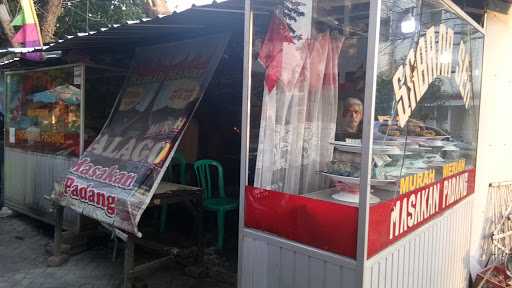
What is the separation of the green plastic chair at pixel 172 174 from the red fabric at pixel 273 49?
3.14 meters

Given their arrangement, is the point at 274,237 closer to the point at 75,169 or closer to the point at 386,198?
the point at 386,198

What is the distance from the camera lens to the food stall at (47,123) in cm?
528

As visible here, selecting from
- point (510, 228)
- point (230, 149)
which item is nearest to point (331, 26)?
point (230, 149)

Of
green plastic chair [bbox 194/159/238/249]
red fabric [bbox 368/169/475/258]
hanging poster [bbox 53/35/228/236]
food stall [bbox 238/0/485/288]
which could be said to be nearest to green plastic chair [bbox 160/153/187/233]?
green plastic chair [bbox 194/159/238/249]

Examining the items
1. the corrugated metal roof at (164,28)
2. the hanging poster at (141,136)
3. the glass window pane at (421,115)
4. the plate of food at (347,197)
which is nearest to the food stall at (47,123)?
the corrugated metal roof at (164,28)

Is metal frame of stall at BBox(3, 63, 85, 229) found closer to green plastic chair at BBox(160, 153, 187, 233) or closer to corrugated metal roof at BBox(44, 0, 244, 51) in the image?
corrugated metal roof at BBox(44, 0, 244, 51)

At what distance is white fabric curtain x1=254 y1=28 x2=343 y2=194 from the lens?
2.79m

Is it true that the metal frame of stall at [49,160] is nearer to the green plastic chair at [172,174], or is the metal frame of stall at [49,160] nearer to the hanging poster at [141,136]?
the hanging poster at [141,136]

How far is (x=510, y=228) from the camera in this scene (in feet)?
16.8

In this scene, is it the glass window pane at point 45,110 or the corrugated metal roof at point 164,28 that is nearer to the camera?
the corrugated metal roof at point 164,28

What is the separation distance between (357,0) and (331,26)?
0.30 metres

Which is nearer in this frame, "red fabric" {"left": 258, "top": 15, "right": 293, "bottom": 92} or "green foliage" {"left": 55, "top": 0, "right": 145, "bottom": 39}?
"red fabric" {"left": 258, "top": 15, "right": 293, "bottom": 92}

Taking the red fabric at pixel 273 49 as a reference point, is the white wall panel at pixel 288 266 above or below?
below

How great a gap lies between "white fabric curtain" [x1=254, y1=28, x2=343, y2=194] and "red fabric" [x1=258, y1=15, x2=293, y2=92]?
1 centimetres
